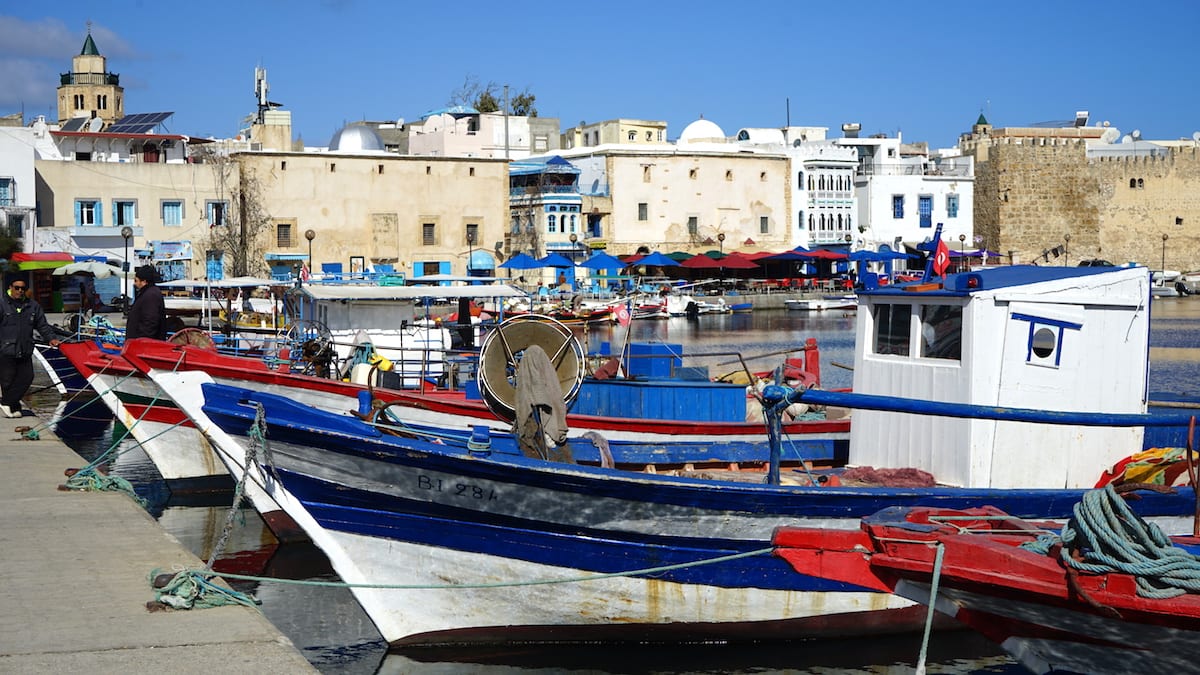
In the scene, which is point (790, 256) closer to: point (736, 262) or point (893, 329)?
point (736, 262)

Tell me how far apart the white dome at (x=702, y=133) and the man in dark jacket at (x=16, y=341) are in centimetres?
5188

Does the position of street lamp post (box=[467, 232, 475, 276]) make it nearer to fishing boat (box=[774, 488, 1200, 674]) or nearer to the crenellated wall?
the crenellated wall

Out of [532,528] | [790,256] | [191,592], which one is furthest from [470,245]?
[191,592]

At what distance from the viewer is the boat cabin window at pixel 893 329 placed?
29.6 ft

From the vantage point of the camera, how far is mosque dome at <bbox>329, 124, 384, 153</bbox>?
5059cm

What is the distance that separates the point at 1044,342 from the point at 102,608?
609 centimetres

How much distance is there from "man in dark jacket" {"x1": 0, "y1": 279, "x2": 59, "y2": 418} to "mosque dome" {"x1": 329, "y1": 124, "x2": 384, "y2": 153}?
36.0m

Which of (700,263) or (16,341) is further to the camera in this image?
(700,263)

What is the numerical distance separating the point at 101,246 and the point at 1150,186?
5113 cm

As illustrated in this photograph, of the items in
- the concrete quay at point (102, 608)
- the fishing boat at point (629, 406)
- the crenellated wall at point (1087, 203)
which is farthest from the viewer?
the crenellated wall at point (1087, 203)

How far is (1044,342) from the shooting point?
28.5 ft

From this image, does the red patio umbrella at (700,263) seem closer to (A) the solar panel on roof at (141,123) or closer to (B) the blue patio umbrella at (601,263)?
(B) the blue patio umbrella at (601,263)

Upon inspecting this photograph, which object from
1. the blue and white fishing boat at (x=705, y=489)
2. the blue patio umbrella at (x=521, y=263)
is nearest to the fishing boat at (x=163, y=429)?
the blue and white fishing boat at (x=705, y=489)

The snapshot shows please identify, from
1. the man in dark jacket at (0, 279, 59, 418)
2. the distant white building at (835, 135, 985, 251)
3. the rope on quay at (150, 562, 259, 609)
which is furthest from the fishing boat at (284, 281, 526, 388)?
the distant white building at (835, 135, 985, 251)
